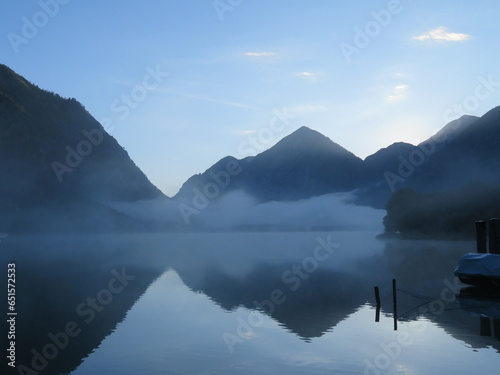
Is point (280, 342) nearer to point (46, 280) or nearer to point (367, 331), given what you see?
point (367, 331)

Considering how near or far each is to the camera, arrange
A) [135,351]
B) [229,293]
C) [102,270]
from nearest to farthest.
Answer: [135,351] < [229,293] < [102,270]

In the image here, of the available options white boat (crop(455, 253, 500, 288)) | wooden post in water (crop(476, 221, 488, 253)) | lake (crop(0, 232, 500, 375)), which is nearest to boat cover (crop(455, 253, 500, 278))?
white boat (crop(455, 253, 500, 288))

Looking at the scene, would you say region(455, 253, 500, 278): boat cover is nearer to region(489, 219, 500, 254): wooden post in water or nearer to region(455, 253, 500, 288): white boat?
region(455, 253, 500, 288): white boat

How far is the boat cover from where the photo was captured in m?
45.1

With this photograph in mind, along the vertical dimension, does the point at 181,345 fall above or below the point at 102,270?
below

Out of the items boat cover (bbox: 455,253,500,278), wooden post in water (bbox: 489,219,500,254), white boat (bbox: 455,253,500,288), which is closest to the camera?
white boat (bbox: 455,253,500,288)

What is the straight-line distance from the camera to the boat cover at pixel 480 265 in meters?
45.1

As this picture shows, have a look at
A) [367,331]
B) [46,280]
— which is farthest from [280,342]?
[46,280]

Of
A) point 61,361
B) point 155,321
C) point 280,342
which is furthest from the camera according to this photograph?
point 155,321

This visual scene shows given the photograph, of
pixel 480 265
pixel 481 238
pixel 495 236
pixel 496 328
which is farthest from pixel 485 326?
pixel 481 238

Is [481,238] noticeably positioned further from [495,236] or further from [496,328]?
[496,328]

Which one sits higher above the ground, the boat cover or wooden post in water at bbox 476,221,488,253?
wooden post in water at bbox 476,221,488,253

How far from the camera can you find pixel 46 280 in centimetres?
5988

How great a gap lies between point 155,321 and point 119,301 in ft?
33.7
